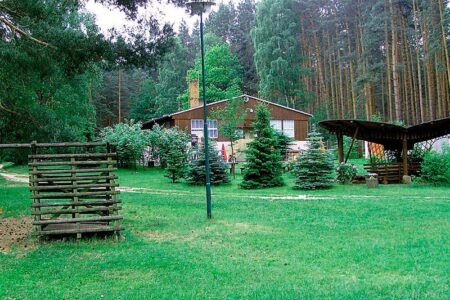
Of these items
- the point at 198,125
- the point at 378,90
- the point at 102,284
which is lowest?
the point at 102,284

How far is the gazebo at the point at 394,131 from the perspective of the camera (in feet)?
64.1

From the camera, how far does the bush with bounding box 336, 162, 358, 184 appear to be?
20.1m

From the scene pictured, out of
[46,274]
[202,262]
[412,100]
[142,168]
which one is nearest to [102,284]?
[46,274]

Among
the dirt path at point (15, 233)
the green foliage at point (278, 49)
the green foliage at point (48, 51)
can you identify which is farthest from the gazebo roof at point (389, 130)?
the green foliage at point (278, 49)

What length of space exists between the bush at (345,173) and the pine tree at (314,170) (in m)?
1.33

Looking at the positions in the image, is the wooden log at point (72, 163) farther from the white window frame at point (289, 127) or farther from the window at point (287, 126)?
the white window frame at point (289, 127)

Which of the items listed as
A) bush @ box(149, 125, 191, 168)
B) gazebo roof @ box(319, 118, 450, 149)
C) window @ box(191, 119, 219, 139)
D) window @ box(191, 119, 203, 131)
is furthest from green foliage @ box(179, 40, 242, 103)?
gazebo roof @ box(319, 118, 450, 149)

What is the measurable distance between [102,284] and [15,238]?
4331mm

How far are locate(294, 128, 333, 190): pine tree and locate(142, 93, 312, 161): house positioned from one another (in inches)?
617

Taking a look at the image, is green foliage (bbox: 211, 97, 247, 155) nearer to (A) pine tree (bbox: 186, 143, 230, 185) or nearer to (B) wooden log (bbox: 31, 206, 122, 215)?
(A) pine tree (bbox: 186, 143, 230, 185)

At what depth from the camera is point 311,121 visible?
1908 inches

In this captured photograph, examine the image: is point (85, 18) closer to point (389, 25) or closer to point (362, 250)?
point (389, 25)

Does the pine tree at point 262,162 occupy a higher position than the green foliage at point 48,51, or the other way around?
the green foliage at point 48,51

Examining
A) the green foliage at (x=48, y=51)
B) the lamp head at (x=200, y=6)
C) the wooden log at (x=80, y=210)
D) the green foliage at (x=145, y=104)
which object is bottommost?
the wooden log at (x=80, y=210)
